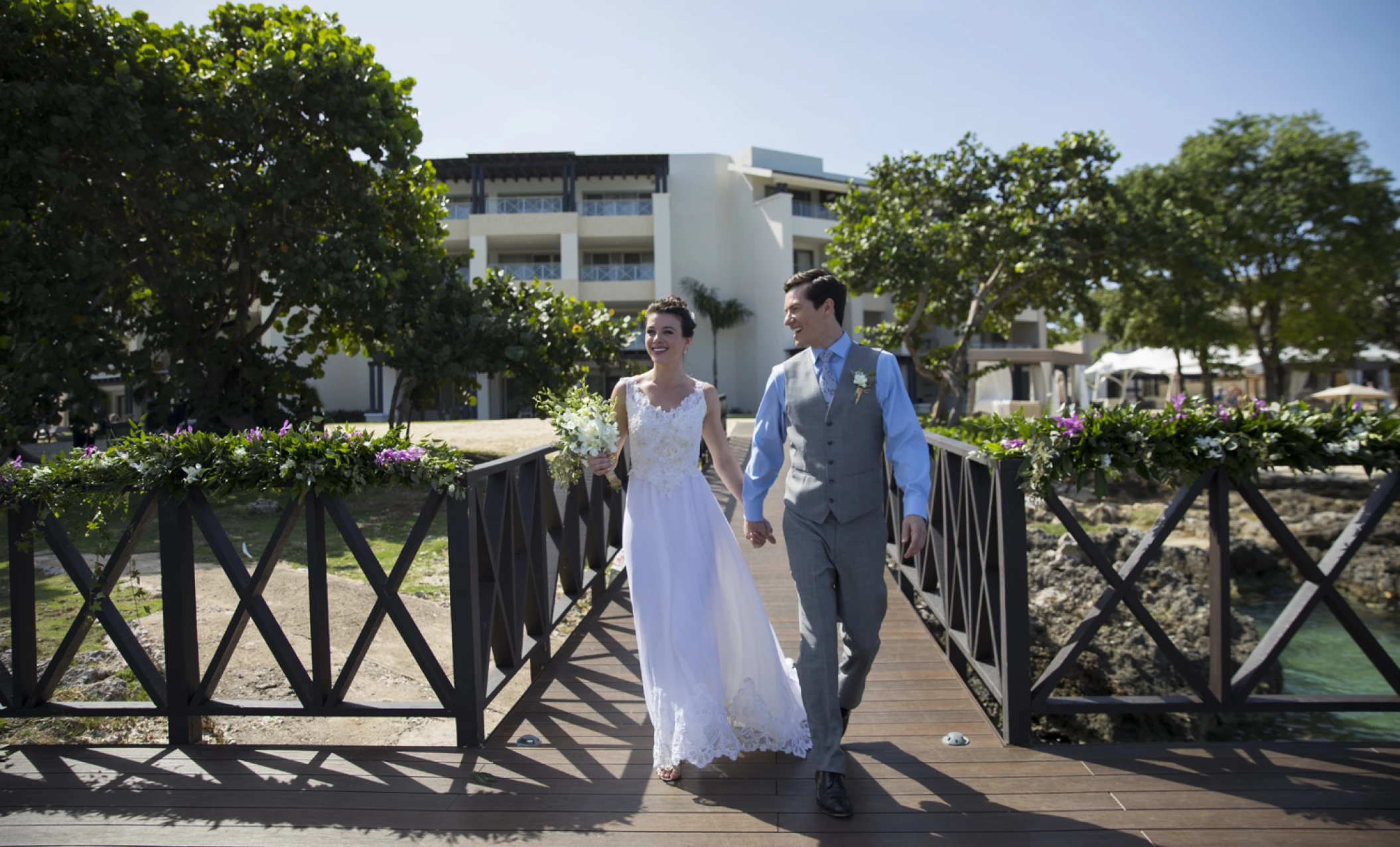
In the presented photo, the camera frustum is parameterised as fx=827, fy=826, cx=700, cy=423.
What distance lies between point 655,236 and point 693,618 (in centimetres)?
2944

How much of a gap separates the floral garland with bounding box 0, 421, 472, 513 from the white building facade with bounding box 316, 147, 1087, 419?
27.9 metres

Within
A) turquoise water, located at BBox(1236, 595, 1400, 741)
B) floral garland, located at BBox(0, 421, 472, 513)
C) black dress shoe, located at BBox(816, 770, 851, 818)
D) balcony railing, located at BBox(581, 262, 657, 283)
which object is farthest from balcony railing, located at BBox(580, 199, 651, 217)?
black dress shoe, located at BBox(816, 770, 851, 818)

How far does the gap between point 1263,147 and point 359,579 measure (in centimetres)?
2396

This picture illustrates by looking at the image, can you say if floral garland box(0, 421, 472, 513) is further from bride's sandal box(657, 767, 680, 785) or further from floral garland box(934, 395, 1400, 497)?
floral garland box(934, 395, 1400, 497)

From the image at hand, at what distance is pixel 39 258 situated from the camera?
31.9ft

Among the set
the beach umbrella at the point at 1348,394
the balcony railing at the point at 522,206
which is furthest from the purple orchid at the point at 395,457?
the balcony railing at the point at 522,206

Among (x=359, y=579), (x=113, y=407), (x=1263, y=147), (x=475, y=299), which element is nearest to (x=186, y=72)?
(x=475, y=299)

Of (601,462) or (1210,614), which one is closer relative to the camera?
(1210,614)

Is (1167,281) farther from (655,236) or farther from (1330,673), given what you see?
(655,236)

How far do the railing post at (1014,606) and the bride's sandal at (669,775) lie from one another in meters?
1.31

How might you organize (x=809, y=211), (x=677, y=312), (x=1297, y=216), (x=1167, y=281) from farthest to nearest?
1. (x=809, y=211)
2. (x=1297, y=216)
3. (x=1167, y=281)
4. (x=677, y=312)

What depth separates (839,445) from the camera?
9.30ft

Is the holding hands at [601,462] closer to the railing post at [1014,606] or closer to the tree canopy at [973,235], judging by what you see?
the railing post at [1014,606]

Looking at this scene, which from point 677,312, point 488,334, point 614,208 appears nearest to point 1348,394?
point 488,334
